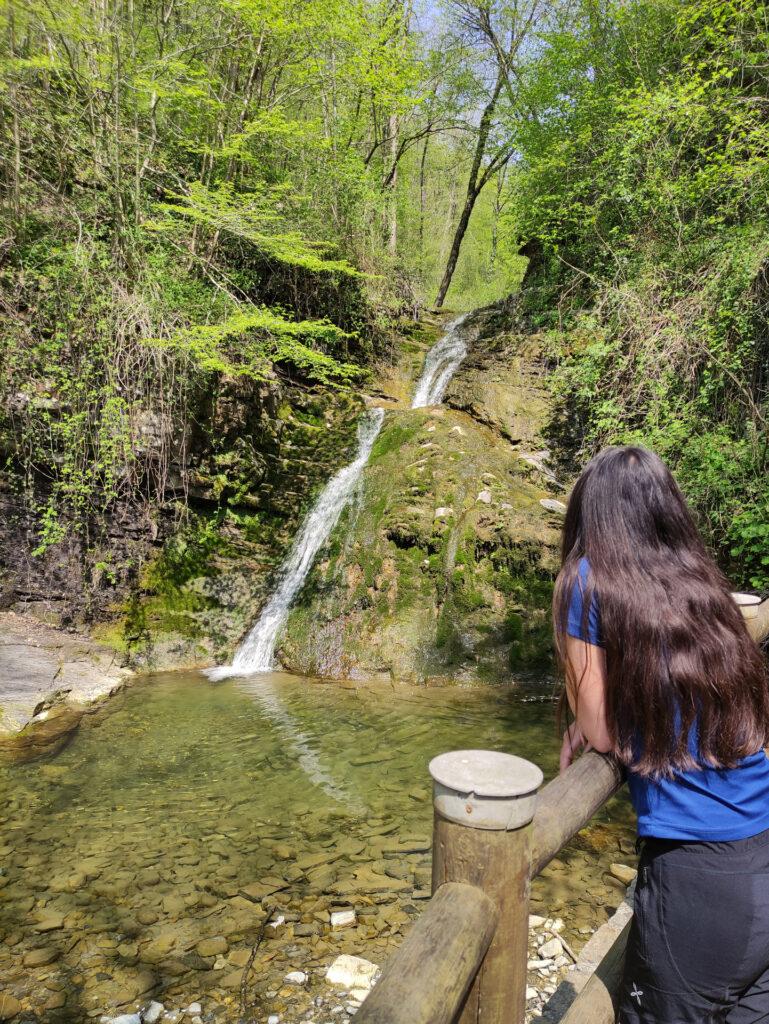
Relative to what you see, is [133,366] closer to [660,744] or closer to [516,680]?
[516,680]

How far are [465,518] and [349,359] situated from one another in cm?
526

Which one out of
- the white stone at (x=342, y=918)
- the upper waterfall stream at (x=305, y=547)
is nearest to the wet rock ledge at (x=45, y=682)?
the upper waterfall stream at (x=305, y=547)

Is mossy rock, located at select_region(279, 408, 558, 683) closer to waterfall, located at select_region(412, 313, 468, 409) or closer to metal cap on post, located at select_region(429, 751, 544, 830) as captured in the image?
waterfall, located at select_region(412, 313, 468, 409)

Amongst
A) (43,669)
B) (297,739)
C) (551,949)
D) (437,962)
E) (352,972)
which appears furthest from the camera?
(43,669)

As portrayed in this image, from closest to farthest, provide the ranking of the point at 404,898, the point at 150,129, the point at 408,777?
the point at 404,898
the point at 408,777
the point at 150,129

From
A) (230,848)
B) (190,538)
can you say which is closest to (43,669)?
(190,538)

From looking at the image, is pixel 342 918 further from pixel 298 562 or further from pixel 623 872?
pixel 298 562

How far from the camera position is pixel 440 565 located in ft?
24.9

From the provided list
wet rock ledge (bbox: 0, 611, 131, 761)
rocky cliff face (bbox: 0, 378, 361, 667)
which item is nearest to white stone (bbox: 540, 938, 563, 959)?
wet rock ledge (bbox: 0, 611, 131, 761)

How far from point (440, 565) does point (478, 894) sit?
655cm

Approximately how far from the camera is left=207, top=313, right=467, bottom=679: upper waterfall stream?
25.8 ft

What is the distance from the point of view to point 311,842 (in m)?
3.96

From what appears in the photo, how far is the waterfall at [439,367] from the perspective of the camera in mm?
11273

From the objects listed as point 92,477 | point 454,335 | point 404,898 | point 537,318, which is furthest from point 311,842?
point 454,335
